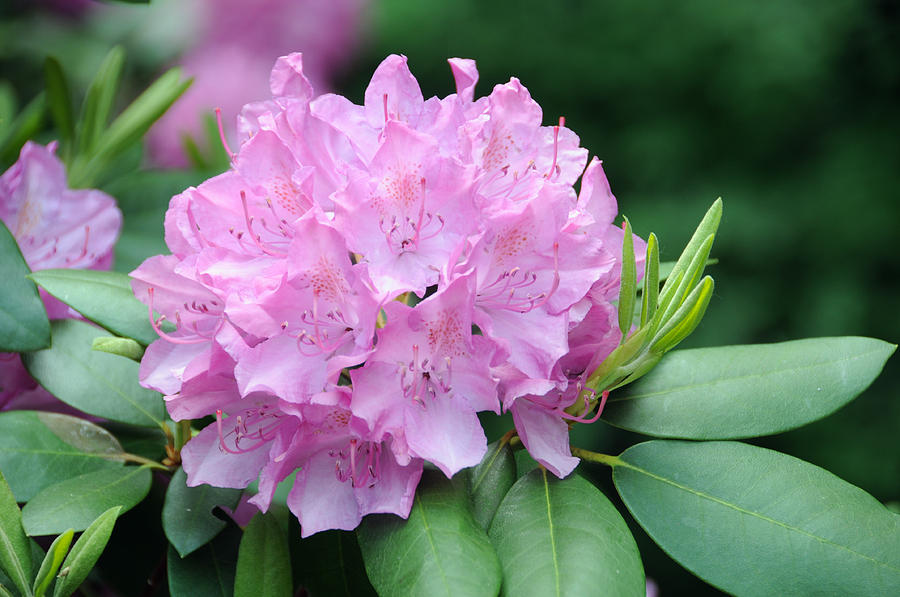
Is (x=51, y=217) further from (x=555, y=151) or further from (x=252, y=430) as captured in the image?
(x=555, y=151)

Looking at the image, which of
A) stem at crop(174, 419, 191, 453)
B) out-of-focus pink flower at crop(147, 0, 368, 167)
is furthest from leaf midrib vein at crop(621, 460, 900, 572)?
out-of-focus pink flower at crop(147, 0, 368, 167)

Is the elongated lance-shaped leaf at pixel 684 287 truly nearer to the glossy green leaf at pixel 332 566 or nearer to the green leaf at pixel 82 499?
the glossy green leaf at pixel 332 566

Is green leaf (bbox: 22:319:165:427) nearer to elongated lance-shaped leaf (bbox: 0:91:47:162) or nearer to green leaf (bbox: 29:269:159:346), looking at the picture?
green leaf (bbox: 29:269:159:346)

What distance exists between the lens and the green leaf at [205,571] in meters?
0.62

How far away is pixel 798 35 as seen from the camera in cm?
221

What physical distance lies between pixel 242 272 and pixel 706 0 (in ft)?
6.48

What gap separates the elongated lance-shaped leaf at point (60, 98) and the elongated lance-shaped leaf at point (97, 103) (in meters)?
0.01

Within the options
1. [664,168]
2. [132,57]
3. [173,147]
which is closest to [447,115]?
[173,147]

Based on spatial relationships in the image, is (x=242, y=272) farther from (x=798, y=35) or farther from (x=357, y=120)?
(x=798, y=35)

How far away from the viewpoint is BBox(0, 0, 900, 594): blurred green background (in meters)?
2.13

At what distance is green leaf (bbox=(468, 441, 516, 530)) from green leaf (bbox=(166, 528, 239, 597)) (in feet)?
0.58

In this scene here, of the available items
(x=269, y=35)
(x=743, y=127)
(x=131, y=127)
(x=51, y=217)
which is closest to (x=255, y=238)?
(x=51, y=217)

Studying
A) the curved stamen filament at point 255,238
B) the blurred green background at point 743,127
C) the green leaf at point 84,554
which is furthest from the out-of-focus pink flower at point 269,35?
the green leaf at point 84,554

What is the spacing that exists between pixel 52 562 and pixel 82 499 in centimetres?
7
